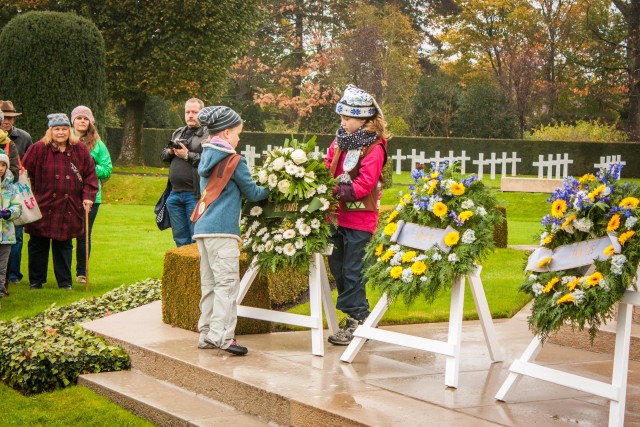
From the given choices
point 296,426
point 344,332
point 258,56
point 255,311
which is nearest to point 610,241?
point 296,426

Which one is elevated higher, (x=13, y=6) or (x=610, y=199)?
(x=13, y=6)

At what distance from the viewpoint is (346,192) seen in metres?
A: 6.68

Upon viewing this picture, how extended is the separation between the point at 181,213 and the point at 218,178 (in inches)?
122

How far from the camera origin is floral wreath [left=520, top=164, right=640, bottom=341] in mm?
4844

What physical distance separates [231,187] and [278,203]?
0.42 metres

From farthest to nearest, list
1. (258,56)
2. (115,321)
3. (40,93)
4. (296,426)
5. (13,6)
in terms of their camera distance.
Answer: (258,56)
(13,6)
(40,93)
(115,321)
(296,426)

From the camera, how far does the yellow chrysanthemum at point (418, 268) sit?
5.86 metres

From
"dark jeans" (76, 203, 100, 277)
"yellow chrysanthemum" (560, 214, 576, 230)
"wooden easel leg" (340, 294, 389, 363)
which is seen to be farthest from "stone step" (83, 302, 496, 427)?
"dark jeans" (76, 203, 100, 277)

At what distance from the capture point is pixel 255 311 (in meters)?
7.05

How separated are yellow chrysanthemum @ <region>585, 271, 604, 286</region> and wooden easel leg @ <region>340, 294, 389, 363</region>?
1.53m

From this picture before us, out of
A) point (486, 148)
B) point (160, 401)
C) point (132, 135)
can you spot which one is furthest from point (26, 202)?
point (486, 148)

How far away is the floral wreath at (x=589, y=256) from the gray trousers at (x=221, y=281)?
2117 mm

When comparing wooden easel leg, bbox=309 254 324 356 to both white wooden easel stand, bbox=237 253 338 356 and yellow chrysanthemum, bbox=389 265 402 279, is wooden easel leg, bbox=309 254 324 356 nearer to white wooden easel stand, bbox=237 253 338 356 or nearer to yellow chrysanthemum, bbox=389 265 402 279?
white wooden easel stand, bbox=237 253 338 356

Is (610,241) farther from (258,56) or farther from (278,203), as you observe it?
(258,56)
